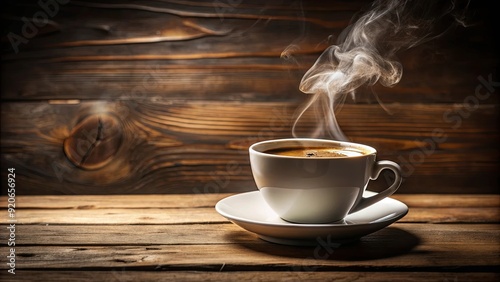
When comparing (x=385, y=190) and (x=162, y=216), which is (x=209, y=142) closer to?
(x=162, y=216)

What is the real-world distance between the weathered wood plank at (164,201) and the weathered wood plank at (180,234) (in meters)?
0.18

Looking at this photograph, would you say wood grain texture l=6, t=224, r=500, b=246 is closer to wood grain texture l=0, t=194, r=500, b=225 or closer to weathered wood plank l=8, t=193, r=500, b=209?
wood grain texture l=0, t=194, r=500, b=225

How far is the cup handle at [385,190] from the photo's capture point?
102 centimetres

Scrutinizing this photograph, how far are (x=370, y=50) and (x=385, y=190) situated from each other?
1.43 feet

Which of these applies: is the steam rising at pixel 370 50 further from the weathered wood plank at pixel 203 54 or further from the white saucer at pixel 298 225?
the white saucer at pixel 298 225

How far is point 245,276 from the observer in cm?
85

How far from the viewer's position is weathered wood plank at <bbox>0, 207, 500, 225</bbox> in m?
1.15

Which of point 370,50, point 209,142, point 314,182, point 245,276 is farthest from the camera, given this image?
point 209,142

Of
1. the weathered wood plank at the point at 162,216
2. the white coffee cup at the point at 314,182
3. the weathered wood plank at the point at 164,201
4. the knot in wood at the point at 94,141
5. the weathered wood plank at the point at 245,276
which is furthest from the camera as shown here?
the knot in wood at the point at 94,141

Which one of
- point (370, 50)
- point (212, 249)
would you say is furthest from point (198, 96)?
point (212, 249)

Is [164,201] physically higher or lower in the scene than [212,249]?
higher

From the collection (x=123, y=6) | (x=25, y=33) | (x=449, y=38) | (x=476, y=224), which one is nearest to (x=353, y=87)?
(x=449, y=38)

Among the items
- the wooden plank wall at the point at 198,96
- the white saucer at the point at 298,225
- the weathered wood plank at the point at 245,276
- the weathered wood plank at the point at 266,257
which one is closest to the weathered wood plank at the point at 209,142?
the wooden plank wall at the point at 198,96

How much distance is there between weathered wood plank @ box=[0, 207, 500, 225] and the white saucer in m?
0.07
